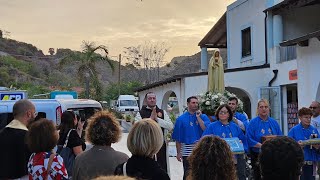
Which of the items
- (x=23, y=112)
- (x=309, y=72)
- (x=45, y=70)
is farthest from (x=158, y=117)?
(x=45, y=70)

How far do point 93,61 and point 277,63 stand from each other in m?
18.5

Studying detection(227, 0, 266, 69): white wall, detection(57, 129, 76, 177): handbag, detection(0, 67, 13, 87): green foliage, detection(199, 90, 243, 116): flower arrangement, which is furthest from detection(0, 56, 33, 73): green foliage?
detection(57, 129, 76, 177): handbag

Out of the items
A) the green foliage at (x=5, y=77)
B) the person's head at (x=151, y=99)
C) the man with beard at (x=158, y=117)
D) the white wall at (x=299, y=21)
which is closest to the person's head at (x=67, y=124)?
the man with beard at (x=158, y=117)

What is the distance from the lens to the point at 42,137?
14.8 ft

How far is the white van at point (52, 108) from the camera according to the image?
33.0 feet

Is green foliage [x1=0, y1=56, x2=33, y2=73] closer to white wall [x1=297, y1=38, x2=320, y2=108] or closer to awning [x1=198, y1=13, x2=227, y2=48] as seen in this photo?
awning [x1=198, y1=13, x2=227, y2=48]

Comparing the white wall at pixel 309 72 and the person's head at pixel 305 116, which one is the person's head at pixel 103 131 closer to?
the person's head at pixel 305 116

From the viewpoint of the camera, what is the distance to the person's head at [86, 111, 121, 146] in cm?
431

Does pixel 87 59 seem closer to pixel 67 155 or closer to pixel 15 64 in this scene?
pixel 67 155

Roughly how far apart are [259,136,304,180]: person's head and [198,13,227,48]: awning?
21875mm

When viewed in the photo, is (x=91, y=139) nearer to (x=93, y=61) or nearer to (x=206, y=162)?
(x=206, y=162)

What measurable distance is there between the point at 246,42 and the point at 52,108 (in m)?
13.4

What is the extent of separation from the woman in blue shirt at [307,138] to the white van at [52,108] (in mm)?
4911

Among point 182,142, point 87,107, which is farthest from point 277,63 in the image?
point 182,142
